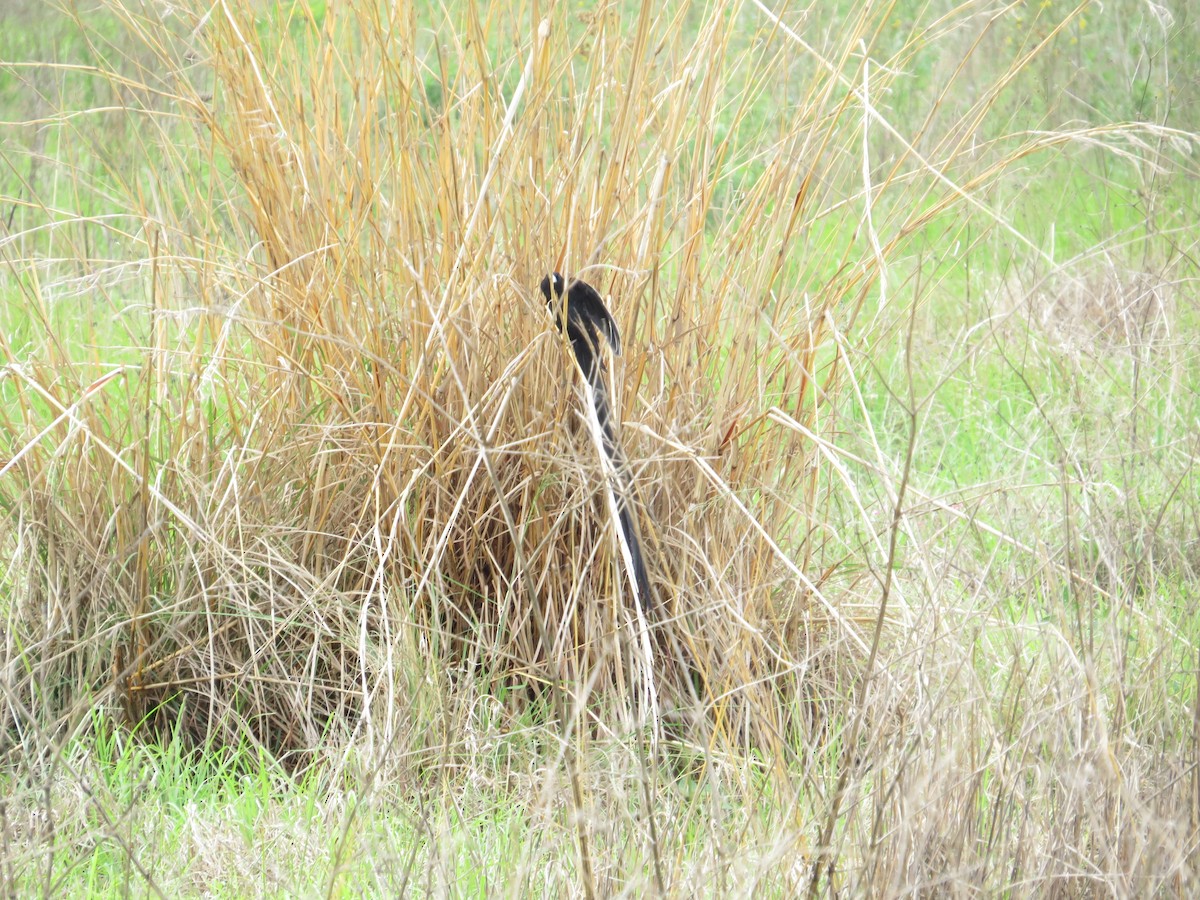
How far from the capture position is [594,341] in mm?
1624

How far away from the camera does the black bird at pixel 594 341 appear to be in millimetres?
1495

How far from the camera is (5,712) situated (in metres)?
1.58

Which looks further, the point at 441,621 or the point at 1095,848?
the point at 441,621

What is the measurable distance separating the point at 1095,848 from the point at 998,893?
16 centimetres

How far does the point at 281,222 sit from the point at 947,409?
2.01 metres

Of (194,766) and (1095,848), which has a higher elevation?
(1095,848)

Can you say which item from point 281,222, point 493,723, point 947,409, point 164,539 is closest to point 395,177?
point 281,222

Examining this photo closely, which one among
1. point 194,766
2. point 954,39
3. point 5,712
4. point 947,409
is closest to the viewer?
point 5,712

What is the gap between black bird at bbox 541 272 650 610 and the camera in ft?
4.91

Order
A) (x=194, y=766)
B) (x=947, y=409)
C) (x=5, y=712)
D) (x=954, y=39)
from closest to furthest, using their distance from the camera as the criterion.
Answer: (x=5, y=712), (x=194, y=766), (x=947, y=409), (x=954, y=39)

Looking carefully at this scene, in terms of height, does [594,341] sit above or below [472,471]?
above

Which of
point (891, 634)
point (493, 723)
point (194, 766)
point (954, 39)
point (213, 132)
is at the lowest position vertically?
point (194, 766)

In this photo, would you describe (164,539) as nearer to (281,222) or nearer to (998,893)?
(281,222)

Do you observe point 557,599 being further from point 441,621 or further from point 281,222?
point 281,222
